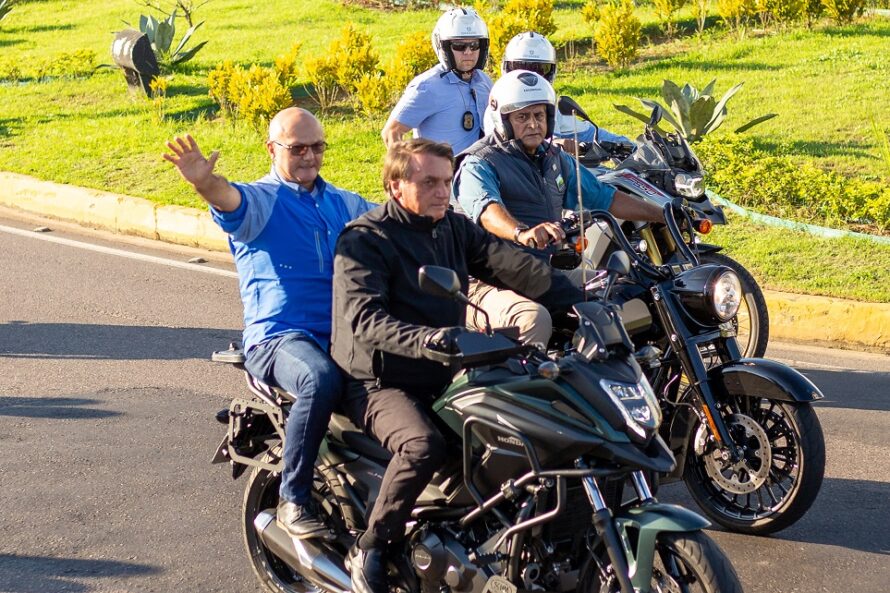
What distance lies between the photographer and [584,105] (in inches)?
553

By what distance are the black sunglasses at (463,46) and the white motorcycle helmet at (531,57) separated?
0.25 metres

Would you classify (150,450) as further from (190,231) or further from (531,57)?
(190,231)

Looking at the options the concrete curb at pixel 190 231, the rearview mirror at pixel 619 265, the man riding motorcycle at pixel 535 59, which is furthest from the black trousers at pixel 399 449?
the concrete curb at pixel 190 231

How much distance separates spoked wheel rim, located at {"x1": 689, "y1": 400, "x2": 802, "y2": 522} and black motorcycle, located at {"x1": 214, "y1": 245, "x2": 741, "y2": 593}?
1253 mm

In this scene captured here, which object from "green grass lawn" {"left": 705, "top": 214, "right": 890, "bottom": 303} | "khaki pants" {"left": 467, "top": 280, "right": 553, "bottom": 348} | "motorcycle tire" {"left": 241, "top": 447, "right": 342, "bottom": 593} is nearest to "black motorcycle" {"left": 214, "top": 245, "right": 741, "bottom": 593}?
"motorcycle tire" {"left": 241, "top": 447, "right": 342, "bottom": 593}

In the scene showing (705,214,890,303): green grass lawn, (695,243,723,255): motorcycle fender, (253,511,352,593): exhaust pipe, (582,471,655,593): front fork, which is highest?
(582,471,655,593): front fork

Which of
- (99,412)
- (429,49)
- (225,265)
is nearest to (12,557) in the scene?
(99,412)

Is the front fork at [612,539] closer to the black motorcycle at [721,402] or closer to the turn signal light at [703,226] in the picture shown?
the black motorcycle at [721,402]

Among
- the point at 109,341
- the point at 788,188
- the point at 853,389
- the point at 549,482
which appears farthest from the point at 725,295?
the point at 788,188

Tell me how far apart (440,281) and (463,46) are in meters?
4.56

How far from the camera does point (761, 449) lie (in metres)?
5.44

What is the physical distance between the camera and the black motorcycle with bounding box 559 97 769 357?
7.38 meters

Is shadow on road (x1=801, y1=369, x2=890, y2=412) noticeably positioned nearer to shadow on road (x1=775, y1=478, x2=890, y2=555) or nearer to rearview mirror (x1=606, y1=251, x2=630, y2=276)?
shadow on road (x1=775, y1=478, x2=890, y2=555)

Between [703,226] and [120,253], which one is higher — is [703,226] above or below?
above
